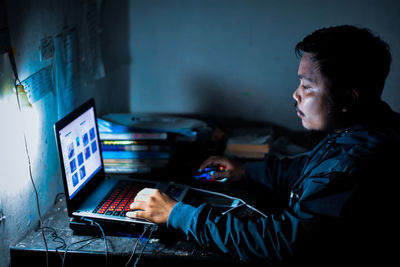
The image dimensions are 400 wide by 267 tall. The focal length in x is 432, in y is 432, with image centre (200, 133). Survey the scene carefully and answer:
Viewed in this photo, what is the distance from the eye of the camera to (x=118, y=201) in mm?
1380

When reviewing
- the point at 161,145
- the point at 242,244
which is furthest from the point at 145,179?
the point at 242,244

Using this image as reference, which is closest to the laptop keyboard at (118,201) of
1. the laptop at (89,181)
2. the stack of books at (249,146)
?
the laptop at (89,181)

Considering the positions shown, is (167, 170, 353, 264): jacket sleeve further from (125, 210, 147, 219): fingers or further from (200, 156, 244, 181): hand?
(200, 156, 244, 181): hand

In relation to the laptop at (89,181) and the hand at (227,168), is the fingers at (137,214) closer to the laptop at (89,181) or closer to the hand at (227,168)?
the laptop at (89,181)

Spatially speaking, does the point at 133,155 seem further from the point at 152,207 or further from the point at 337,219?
the point at 337,219

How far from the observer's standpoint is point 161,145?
5.68 feet

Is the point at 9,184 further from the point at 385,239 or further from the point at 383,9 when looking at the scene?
the point at 383,9

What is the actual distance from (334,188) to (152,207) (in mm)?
511

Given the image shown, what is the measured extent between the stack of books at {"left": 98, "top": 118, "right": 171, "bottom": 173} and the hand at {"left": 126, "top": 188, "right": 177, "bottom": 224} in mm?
457

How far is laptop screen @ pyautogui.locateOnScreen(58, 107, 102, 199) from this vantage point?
4.08 ft

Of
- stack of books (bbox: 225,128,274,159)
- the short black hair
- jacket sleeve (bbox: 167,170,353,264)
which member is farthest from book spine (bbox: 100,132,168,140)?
the short black hair

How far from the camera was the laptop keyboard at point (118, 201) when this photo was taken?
1306mm

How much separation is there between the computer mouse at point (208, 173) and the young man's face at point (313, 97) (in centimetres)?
Answer: 50

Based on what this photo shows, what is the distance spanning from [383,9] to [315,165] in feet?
3.68
